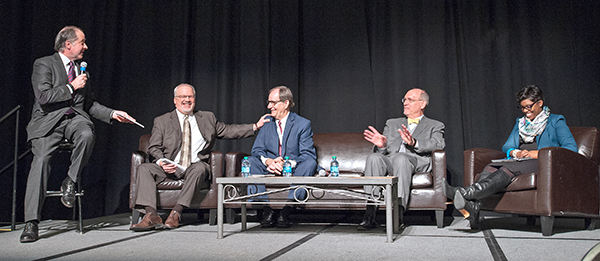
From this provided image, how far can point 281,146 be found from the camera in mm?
3516

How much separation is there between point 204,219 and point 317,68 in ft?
5.79

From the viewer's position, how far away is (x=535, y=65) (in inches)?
159

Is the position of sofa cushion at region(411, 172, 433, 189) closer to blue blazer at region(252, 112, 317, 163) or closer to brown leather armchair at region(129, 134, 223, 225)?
blue blazer at region(252, 112, 317, 163)

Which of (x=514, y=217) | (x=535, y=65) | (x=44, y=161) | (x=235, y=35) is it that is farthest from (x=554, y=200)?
(x=235, y=35)

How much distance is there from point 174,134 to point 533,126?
8.32ft

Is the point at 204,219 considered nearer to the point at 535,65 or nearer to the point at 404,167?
the point at 404,167

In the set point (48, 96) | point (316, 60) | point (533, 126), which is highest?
point (316, 60)

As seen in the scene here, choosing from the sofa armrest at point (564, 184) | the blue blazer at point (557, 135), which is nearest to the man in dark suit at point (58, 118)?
the sofa armrest at point (564, 184)

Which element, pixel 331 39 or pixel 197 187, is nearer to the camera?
pixel 197 187

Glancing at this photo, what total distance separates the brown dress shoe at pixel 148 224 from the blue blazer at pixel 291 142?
0.86 meters

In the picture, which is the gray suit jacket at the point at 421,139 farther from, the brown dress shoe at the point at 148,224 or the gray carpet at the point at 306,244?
the brown dress shoe at the point at 148,224

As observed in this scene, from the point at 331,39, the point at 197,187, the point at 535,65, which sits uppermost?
the point at 331,39

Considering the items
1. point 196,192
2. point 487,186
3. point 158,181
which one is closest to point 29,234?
point 158,181

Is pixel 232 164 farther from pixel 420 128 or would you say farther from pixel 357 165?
pixel 420 128
